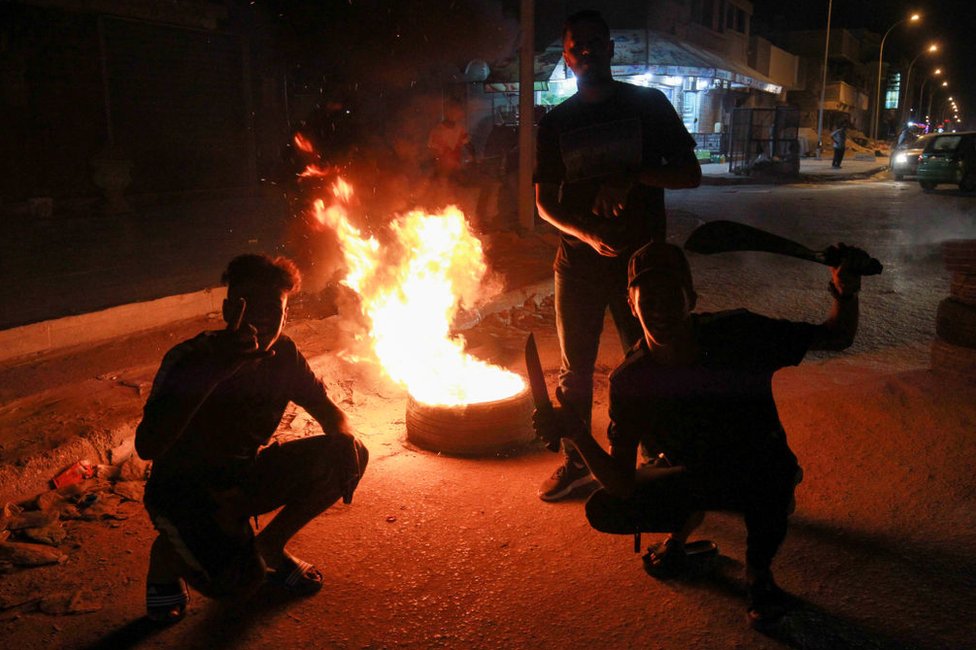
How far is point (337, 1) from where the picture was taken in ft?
55.3

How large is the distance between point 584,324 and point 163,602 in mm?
2179

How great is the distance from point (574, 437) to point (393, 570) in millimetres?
1033

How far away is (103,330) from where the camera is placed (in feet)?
19.0

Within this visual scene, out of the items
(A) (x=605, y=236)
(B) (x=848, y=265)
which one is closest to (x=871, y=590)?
(B) (x=848, y=265)

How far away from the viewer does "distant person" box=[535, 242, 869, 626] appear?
2.72 metres

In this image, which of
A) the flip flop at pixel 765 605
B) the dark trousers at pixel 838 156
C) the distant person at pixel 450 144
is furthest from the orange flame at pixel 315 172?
the dark trousers at pixel 838 156

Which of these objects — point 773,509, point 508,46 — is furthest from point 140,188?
point 773,509

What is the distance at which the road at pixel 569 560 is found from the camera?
8.95 ft

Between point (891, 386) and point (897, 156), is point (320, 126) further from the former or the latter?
point (897, 156)

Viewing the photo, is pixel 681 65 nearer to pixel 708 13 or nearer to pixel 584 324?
pixel 708 13

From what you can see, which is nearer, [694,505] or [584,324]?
[694,505]

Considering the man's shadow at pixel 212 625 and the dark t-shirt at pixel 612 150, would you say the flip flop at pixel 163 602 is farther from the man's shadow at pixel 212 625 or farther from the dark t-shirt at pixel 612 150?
the dark t-shirt at pixel 612 150

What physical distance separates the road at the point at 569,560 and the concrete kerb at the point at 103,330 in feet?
1.08

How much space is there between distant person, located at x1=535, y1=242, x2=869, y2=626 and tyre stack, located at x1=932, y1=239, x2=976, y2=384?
2512mm
